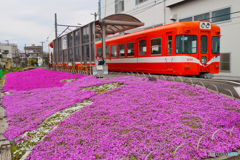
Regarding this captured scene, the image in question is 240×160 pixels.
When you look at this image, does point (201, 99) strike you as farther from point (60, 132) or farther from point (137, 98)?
point (60, 132)

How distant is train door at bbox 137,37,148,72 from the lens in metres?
14.0

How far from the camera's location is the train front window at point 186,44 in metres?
11.4

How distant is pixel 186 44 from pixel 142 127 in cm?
826

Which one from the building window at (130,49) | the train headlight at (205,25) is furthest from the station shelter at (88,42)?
the train headlight at (205,25)

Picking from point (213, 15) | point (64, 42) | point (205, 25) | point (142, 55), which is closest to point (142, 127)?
point (205, 25)

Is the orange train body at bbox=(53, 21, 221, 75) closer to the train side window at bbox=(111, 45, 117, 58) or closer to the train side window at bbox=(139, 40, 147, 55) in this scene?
the train side window at bbox=(139, 40, 147, 55)

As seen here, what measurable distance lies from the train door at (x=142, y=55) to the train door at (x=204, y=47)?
3.59 meters

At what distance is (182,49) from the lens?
11.4m

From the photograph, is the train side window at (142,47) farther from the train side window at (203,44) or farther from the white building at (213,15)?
the white building at (213,15)

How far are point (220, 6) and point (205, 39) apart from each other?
23.2 ft

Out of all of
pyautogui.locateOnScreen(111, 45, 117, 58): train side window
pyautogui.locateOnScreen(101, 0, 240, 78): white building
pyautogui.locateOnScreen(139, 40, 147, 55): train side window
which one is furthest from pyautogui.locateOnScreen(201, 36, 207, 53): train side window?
pyautogui.locateOnScreen(111, 45, 117, 58): train side window

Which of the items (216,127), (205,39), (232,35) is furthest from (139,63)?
(216,127)

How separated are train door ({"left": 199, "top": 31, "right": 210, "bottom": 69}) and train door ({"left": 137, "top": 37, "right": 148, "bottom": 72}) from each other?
3588 millimetres

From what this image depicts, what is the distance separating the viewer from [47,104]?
7.74 m
